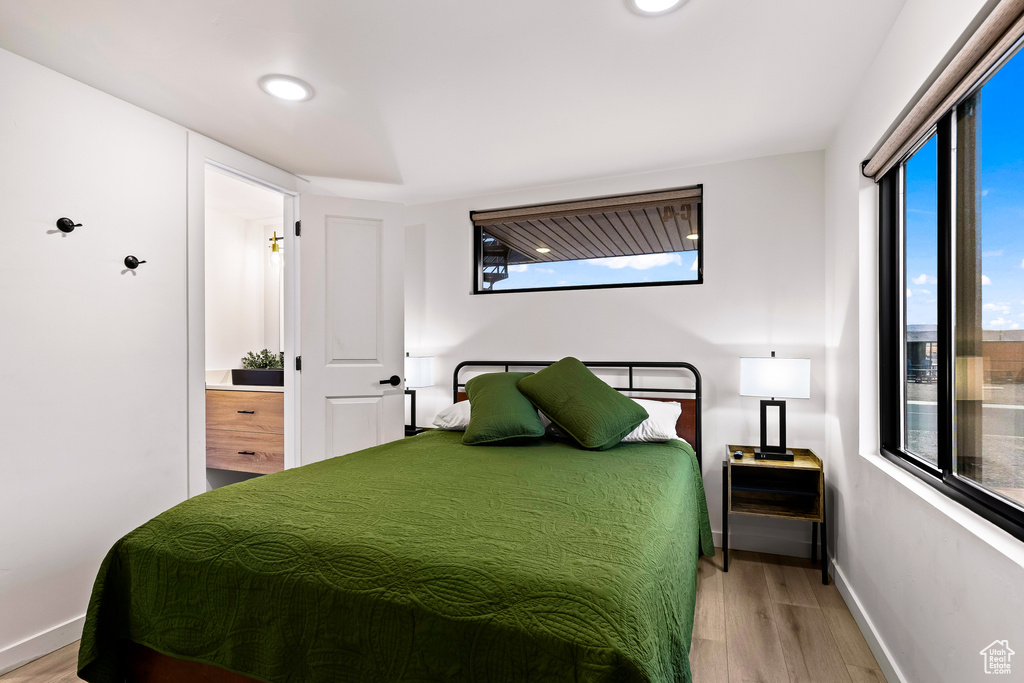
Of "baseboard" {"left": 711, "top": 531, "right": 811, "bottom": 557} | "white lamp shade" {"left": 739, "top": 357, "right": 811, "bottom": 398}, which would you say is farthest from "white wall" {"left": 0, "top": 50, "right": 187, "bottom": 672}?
"baseboard" {"left": 711, "top": 531, "right": 811, "bottom": 557}

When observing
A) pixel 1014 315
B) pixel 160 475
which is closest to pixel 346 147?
pixel 160 475

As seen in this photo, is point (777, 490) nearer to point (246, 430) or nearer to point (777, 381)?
point (777, 381)

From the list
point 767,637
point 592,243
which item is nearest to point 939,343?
point 767,637

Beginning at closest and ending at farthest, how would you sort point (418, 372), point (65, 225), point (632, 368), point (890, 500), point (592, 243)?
point (890, 500), point (65, 225), point (632, 368), point (592, 243), point (418, 372)

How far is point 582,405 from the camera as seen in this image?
2785 millimetres

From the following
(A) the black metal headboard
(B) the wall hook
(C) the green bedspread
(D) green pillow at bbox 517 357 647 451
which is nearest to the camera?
(C) the green bedspread

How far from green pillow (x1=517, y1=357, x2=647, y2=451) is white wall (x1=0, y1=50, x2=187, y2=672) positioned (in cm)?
190

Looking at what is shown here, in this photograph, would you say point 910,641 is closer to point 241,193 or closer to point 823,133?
point 823,133

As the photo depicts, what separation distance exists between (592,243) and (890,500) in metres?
2.29

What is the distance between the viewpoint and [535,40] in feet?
6.50

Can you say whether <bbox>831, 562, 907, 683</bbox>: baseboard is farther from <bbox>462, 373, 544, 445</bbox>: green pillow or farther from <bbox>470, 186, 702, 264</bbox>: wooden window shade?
<bbox>470, 186, 702, 264</bbox>: wooden window shade

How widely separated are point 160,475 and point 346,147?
1.99m

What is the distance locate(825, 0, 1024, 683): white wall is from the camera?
4.27ft

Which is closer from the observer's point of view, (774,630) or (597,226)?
(774,630)
